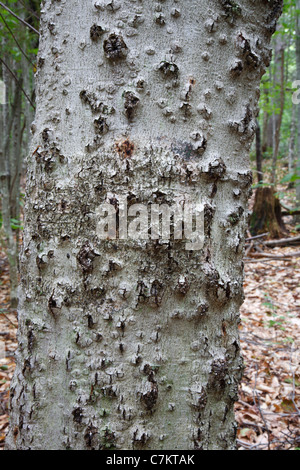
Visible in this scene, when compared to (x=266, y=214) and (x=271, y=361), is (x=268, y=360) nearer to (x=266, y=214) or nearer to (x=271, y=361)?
(x=271, y=361)

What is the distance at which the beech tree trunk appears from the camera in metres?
0.91

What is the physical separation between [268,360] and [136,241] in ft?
8.71

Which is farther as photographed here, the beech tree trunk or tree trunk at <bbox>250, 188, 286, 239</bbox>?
tree trunk at <bbox>250, 188, 286, 239</bbox>

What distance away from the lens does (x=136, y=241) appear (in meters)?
0.92

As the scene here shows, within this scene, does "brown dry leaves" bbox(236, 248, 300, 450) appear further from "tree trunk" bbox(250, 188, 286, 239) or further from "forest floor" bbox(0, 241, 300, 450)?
"tree trunk" bbox(250, 188, 286, 239)

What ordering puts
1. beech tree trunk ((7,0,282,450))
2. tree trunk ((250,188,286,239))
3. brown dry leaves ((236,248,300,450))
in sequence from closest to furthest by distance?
beech tree trunk ((7,0,282,450))
brown dry leaves ((236,248,300,450))
tree trunk ((250,188,286,239))

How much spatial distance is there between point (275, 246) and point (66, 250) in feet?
18.0

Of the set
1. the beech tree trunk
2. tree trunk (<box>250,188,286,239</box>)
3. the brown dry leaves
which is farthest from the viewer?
tree trunk (<box>250,188,286,239</box>)

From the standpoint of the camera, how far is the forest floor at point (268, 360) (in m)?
2.19

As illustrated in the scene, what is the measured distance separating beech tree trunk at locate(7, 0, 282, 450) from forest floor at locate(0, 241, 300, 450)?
1.01m

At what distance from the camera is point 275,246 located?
582cm

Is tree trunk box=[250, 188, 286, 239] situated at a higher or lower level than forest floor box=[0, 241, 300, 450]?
higher

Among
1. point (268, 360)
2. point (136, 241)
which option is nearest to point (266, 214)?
point (268, 360)

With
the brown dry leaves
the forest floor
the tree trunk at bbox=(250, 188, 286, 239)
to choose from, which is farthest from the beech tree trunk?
the tree trunk at bbox=(250, 188, 286, 239)
